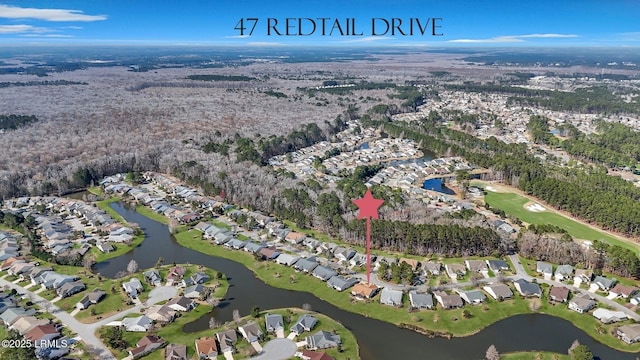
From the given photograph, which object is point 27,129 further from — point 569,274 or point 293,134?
point 569,274

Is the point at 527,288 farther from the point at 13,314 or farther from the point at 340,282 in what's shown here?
the point at 13,314

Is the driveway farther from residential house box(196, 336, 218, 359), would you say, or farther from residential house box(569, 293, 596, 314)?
residential house box(569, 293, 596, 314)

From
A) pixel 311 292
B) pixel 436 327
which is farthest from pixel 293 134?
pixel 436 327

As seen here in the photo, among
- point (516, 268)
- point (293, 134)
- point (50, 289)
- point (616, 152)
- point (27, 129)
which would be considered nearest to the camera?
point (50, 289)

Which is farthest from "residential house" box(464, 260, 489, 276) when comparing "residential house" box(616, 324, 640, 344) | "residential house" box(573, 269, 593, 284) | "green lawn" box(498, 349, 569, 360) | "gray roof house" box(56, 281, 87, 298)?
"gray roof house" box(56, 281, 87, 298)

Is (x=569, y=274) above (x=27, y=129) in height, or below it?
below

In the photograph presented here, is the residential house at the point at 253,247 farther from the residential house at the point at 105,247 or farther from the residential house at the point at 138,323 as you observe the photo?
the residential house at the point at 105,247

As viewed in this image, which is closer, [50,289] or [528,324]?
[528,324]
